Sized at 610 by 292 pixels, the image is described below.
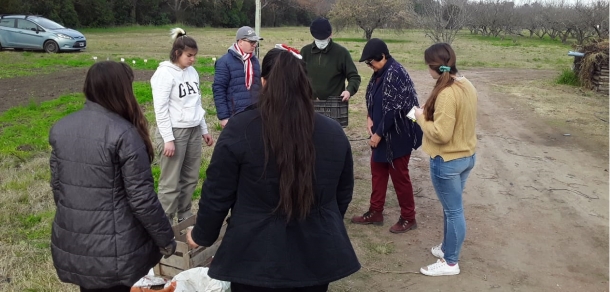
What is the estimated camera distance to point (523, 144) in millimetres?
8602

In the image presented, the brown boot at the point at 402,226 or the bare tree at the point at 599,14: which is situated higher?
the bare tree at the point at 599,14

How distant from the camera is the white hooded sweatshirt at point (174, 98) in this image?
430 centimetres

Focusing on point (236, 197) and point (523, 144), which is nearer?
point (236, 197)

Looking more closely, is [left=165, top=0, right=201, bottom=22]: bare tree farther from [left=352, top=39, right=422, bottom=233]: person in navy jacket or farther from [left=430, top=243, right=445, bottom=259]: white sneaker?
[left=430, top=243, right=445, bottom=259]: white sneaker

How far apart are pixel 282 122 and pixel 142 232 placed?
3.49 ft

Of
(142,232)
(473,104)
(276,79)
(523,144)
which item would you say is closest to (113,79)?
(142,232)

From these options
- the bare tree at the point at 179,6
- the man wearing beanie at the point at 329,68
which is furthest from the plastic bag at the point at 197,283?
the bare tree at the point at 179,6

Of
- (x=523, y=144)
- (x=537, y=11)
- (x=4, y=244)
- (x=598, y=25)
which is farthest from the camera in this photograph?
(x=537, y=11)

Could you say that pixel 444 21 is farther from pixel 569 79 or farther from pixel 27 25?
pixel 27 25

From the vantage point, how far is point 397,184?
4.83 m

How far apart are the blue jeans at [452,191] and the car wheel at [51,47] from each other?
19.2m

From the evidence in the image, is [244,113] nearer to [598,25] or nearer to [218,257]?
[218,257]

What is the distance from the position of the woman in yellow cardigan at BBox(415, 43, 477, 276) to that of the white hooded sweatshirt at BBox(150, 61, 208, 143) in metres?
1.88

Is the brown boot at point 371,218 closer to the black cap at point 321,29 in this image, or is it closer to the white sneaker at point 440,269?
the white sneaker at point 440,269
